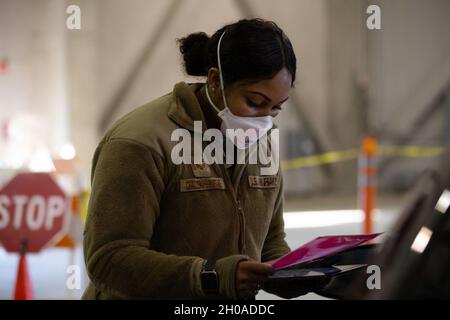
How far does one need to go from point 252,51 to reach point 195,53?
175 millimetres

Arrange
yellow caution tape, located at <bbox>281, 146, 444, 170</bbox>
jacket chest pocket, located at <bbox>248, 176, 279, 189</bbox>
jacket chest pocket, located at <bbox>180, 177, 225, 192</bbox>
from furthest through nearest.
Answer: yellow caution tape, located at <bbox>281, 146, 444, 170</bbox> → jacket chest pocket, located at <bbox>248, 176, 279, 189</bbox> → jacket chest pocket, located at <bbox>180, 177, 225, 192</bbox>

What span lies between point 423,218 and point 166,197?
68 centimetres

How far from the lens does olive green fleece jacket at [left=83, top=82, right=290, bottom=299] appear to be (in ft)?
4.90

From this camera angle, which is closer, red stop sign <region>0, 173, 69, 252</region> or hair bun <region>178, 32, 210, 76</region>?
hair bun <region>178, 32, 210, 76</region>

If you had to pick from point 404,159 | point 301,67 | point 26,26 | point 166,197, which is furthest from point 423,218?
point 404,159

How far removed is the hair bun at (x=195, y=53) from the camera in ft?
5.52

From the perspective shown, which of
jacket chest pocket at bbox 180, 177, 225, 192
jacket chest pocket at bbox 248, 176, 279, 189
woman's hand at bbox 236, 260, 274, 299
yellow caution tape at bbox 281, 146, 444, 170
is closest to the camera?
woman's hand at bbox 236, 260, 274, 299

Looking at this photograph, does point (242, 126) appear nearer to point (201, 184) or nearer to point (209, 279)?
point (201, 184)

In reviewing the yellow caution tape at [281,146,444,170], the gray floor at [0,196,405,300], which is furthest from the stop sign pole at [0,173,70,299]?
the yellow caution tape at [281,146,444,170]

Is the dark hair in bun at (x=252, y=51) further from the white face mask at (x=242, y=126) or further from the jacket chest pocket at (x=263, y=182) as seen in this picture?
the jacket chest pocket at (x=263, y=182)

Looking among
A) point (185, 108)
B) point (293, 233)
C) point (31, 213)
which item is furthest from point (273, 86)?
point (293, 233)

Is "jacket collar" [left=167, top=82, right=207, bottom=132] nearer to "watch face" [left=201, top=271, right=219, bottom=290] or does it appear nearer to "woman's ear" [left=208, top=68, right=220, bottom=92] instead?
"woman's ear" [left=208, top=68, right=220, bottom=92]

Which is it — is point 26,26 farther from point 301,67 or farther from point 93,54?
point 301,67

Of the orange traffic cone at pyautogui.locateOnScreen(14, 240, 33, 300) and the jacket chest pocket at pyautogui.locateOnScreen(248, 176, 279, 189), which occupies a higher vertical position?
the jacket chest pocket at pyautogui.locateOnScreen(248, 176, 279, 189)
